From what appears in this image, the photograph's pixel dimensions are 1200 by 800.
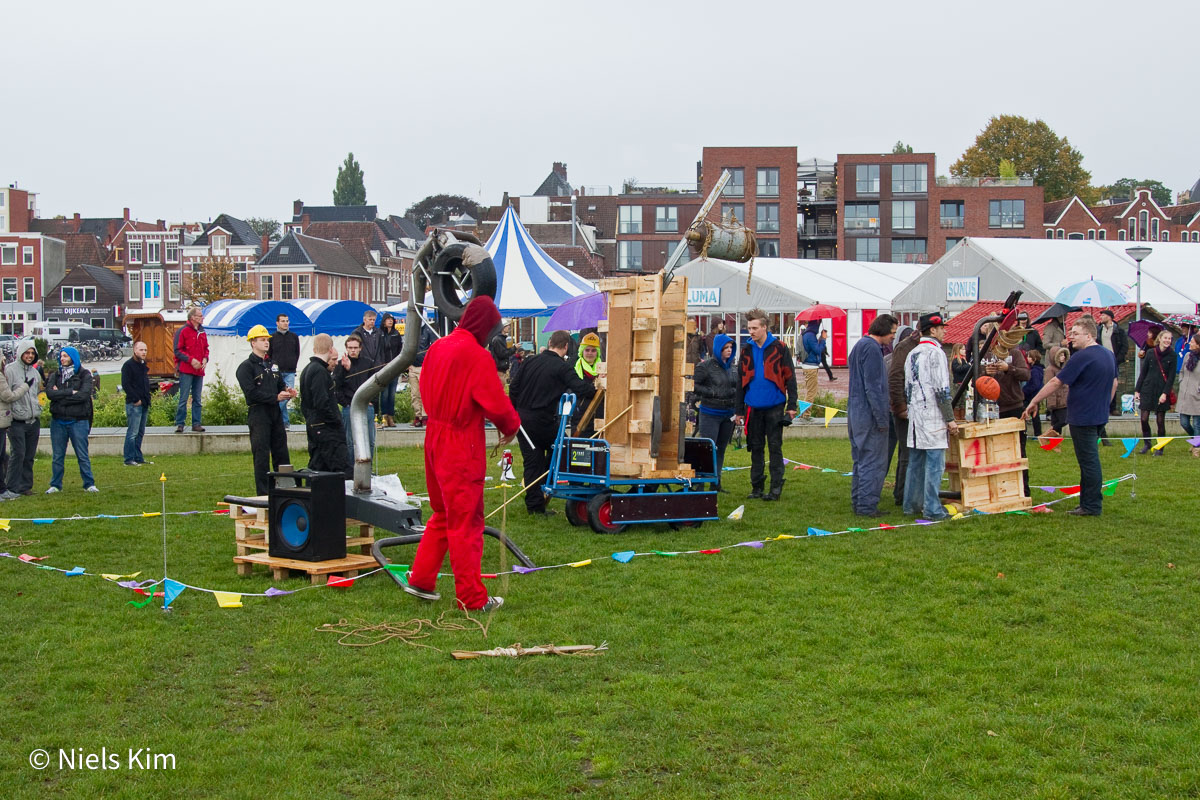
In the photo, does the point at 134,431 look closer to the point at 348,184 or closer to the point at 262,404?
the point at 262,404

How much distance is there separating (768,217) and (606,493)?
6314 cm

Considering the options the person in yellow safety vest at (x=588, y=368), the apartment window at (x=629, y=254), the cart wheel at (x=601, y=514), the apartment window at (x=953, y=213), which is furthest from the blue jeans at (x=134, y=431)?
the apartment window at (x=953, y=213)

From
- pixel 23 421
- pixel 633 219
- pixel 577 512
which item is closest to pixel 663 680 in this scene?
pixel 577 512

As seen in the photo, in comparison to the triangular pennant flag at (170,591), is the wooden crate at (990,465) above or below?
above

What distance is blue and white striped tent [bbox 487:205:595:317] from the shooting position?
65.2 ft

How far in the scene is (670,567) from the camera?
813cm

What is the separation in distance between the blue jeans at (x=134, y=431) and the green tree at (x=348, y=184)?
334ft

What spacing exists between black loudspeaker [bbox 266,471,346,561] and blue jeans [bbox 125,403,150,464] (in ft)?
24.9

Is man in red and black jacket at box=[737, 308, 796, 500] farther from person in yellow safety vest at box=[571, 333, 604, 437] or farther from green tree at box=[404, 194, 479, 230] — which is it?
green tree at box=[404, 194, 479, 230]

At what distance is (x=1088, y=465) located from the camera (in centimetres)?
988

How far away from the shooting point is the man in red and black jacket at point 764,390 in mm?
11172

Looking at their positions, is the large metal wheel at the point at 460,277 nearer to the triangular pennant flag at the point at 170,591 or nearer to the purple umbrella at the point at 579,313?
the triangular pennant flag at the point at 170,591

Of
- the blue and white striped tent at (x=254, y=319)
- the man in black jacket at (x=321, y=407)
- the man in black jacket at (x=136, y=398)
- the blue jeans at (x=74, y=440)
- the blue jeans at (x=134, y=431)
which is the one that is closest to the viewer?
the man in black jacket at (x=321, y=407)

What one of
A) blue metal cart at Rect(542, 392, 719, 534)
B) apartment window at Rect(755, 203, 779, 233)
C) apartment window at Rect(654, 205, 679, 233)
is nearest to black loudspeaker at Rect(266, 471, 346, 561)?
blue metal cart at Rect(542, 392, 719, 534)
